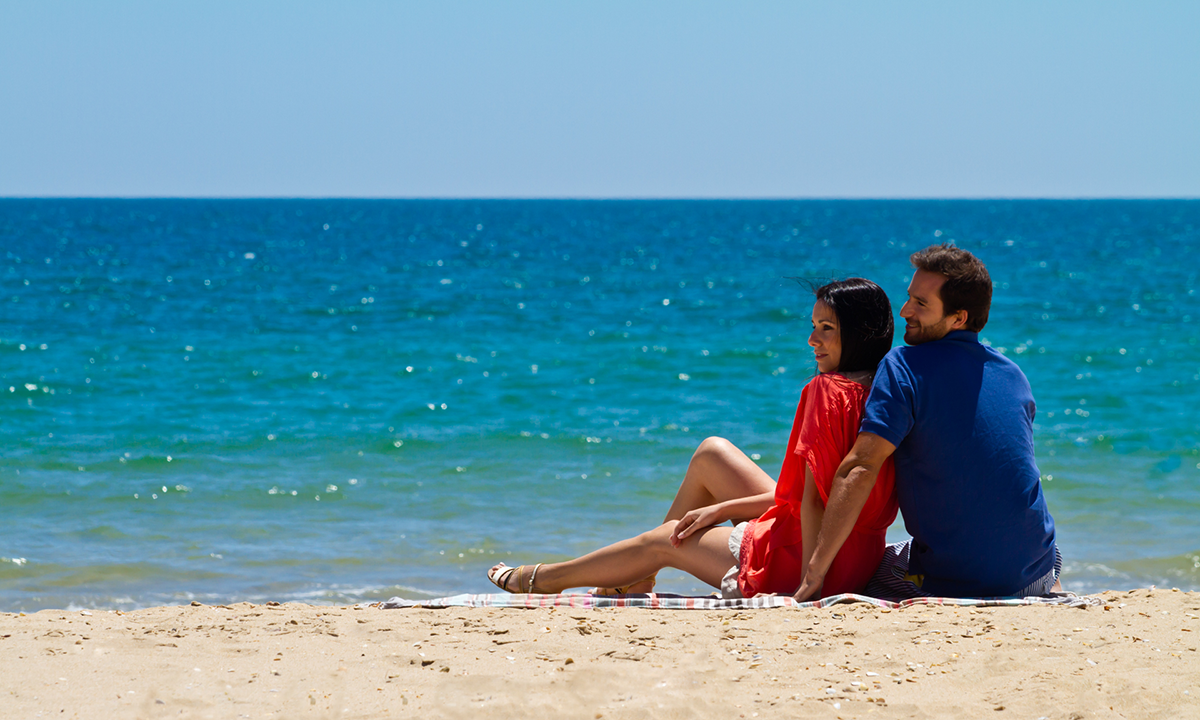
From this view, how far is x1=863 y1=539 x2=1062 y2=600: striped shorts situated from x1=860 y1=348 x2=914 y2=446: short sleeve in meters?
0.62

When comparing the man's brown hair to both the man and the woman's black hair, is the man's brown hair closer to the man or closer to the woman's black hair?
the man

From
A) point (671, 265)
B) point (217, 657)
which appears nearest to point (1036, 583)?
point (217, 657)

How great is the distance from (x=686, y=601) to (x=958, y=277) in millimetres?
1375

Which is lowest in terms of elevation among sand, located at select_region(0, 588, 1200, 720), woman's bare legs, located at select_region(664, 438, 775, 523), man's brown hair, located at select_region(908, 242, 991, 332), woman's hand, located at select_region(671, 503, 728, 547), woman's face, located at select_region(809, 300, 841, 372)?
sand, located at select_region(0, 588, 1200, 720)

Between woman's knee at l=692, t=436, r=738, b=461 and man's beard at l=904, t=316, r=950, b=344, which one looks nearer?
man's beard at l=904, t=316, r=950, b=344

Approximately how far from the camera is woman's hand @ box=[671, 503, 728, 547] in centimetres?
356

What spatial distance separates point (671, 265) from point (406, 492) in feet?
72.7

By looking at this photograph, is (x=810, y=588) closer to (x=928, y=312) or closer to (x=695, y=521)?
(x=695, y=521)

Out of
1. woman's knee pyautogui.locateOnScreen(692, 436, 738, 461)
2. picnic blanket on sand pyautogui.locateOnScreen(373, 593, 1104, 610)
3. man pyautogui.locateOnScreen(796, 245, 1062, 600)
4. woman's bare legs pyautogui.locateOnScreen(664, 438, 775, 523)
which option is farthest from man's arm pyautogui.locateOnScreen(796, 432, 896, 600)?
woman's knee pyautogui.locateOnScreen(692, 436, 738, 461)

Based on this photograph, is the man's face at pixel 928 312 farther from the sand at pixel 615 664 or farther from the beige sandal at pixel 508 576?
the beige sandal at pixel 508 576

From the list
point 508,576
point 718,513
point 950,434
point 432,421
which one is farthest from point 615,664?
point 432,421

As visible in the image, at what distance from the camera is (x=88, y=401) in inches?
387

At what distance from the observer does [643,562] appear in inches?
145

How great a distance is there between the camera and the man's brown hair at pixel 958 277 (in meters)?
3.12
